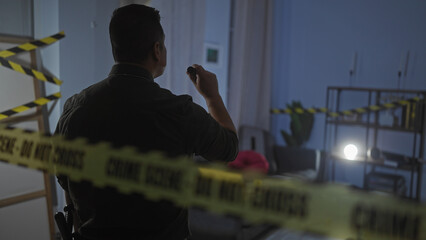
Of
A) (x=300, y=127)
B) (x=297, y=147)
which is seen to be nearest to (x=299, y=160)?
(x=297, y=147)

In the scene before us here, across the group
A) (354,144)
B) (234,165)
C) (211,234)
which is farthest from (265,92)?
(211,234)

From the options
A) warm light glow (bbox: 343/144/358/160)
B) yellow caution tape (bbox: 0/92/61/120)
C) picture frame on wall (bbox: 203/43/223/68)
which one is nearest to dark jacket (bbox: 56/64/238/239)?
yellow caution tape (bbox: 0/92/61/120)

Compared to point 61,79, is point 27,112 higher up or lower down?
lower down

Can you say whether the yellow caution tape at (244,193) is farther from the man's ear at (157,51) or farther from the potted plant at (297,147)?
the potted plant at (297,147)

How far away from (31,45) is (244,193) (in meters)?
2.14

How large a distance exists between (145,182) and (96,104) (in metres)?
0.25

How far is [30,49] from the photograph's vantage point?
239cm

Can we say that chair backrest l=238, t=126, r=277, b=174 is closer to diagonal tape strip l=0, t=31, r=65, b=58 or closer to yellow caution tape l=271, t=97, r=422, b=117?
yellow caution tape l=271, t=97, r=422, b=117

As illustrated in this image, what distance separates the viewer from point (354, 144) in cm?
452

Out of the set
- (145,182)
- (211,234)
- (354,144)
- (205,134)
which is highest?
(205,134)

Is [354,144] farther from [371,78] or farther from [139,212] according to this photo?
[139,212]

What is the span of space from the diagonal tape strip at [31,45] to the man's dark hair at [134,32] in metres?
1.65

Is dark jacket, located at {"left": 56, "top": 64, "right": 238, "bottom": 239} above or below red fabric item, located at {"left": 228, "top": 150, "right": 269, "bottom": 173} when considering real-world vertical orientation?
above

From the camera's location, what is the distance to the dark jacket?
0.92 m
